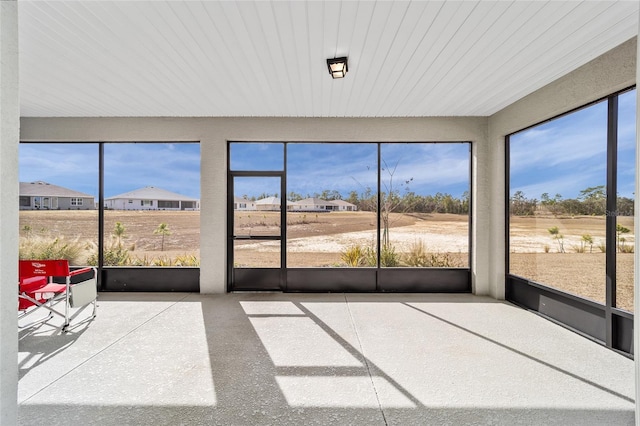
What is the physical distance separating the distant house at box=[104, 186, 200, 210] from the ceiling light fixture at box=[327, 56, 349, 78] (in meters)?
3.35

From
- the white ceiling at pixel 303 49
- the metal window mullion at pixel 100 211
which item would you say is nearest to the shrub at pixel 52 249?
the metal window mullion at pixel 100 211

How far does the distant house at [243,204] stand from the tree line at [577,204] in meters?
4.30

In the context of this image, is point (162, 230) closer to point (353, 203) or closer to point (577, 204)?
point (353, 203)

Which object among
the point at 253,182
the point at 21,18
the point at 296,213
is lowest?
the point at 296,213

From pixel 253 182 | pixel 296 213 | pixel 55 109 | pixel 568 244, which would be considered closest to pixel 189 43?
pixel 253 182

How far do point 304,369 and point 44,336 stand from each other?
3026 mm

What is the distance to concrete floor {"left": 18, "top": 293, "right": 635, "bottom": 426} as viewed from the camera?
6.64ft

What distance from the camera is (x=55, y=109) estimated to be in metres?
4.52

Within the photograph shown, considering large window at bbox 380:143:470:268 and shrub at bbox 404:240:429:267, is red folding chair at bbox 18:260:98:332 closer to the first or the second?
large window at bbox 380:143:470:268

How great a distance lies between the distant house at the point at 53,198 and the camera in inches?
201

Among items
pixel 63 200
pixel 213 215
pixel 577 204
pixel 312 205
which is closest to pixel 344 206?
pixel 312 205

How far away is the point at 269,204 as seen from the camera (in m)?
5.11

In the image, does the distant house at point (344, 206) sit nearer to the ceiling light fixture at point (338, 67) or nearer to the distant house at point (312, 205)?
the distant house at point (312, 205)

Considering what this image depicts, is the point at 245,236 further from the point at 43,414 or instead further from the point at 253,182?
the point at 43,414
